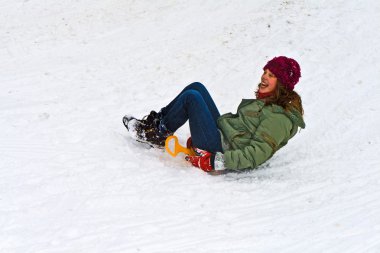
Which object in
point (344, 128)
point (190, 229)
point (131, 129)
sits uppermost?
point (131, 129)

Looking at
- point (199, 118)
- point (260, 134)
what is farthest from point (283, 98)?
point (199, 118)

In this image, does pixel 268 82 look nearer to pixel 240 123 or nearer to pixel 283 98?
pixel 283 98

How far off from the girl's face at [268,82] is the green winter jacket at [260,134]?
12cm

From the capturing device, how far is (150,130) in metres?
4.42

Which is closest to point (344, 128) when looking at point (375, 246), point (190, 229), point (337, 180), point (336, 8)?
point (337, 180)

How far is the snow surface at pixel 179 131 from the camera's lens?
3.31 m

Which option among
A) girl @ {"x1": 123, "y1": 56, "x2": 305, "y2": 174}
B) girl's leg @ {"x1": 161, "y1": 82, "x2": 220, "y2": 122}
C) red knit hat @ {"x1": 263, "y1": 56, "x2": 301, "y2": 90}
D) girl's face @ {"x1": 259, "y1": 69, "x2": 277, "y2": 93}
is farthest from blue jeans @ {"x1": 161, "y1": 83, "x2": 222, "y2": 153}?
red knit hat @ {"x1": 263, "y1": 56, "x2": 301, "y2": 90}

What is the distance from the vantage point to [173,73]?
21.2 feet

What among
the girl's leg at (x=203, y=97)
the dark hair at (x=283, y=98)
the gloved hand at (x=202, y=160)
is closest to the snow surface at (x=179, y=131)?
the gloved hand at (x=202, y=160)

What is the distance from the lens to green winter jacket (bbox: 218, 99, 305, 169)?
3846 millimetres

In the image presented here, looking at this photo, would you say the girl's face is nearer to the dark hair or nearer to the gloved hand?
the dark hair

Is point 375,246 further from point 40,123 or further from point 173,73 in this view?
point 173,73

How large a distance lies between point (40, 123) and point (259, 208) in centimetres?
252

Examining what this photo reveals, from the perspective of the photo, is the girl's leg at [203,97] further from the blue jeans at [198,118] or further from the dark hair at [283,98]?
the dark hair at [283,98]
